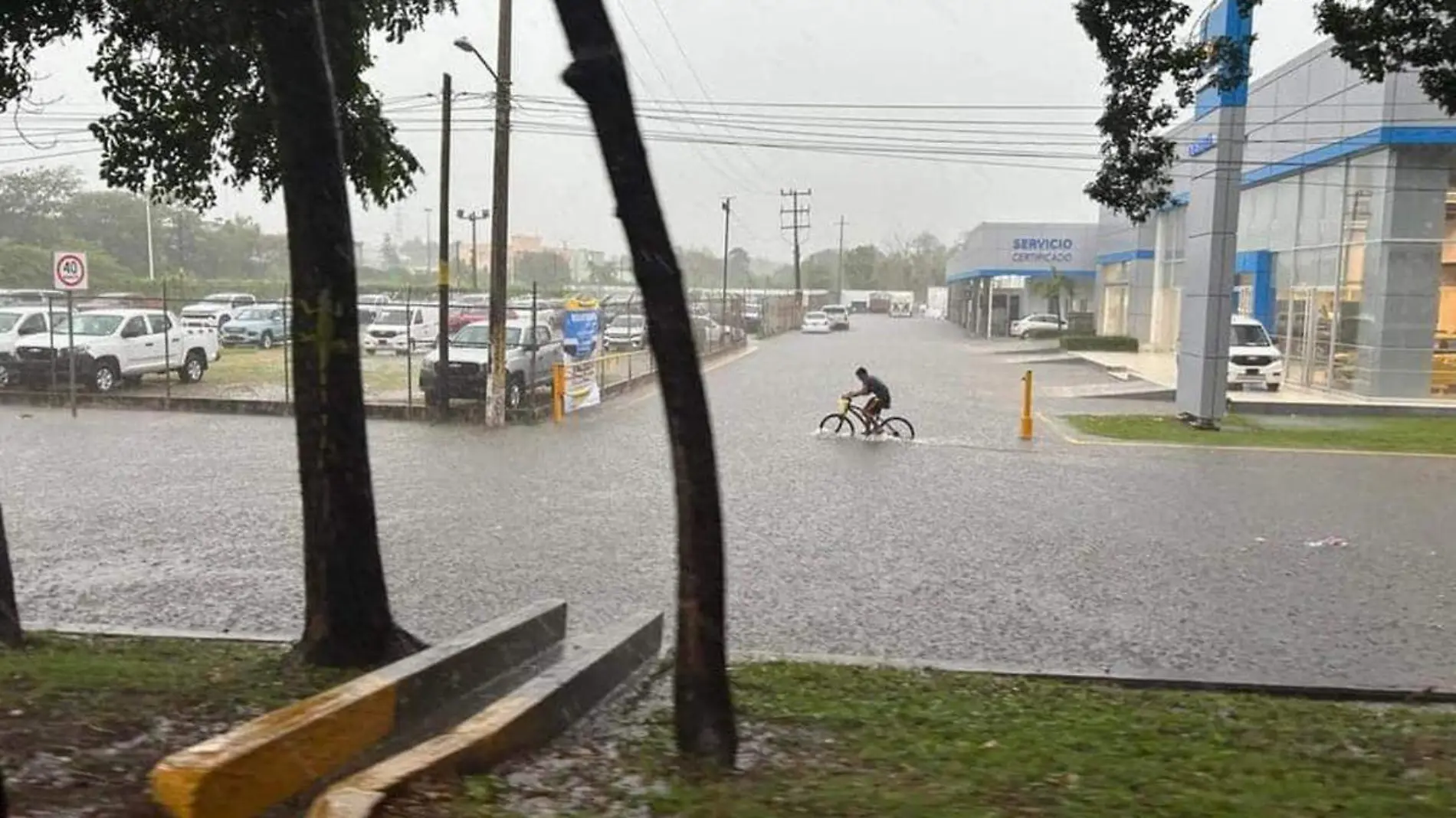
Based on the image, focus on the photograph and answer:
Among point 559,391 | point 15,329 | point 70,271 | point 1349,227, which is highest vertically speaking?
point 1349,227

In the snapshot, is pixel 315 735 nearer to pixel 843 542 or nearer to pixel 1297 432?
pixel 843 542

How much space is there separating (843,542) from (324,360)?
21.5 ft

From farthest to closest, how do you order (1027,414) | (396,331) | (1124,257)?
(1124,257) < (396,331) < (1027,414)

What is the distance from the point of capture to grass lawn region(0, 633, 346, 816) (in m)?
3.99

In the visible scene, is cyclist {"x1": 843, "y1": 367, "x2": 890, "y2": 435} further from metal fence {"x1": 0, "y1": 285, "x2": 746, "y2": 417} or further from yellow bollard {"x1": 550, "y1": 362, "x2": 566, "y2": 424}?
yellow bollard {"x1": 550, "y1": 362, "x2": 566, "y2": 424}

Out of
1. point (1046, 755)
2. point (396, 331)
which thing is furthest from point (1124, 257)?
point (1046, 755)

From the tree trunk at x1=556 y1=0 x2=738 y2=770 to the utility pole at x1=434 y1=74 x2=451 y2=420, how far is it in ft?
57.1

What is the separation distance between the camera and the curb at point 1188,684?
691 centimetres

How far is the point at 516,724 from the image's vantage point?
4648mm

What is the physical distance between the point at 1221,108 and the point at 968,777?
19.4 metres

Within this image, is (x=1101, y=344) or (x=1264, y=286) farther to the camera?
(x=1101, y=344)

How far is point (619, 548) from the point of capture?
10.9 metres

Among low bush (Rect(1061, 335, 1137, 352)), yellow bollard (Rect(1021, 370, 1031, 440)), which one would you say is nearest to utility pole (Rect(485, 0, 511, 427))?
yellow bollard (Rect(1021, 370, 1031, 440))

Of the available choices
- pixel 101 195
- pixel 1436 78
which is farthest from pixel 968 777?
pixel 101 195
